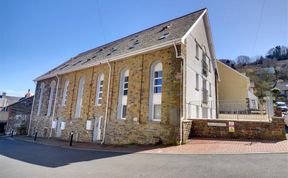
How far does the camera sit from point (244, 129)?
1010 centimetres

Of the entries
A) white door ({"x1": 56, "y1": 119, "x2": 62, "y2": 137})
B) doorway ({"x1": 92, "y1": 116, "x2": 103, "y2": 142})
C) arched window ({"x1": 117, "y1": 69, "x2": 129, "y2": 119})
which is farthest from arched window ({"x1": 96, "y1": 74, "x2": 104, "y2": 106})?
white door ({"x1": 56, "y1": 119, "x2": 62, "y2": 137})

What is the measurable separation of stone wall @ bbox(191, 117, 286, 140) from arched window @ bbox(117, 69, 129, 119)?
18.9 feet

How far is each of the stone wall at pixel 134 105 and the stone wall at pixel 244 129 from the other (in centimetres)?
204

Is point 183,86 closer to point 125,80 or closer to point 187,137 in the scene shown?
point 187,137

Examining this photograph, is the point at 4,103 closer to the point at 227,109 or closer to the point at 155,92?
the point at 155,92

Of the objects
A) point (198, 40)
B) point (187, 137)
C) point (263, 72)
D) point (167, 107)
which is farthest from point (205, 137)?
point (263, 72)

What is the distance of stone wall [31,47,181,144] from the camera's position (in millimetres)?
11148

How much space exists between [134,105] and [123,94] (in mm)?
1921

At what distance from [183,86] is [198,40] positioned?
644 centimetres

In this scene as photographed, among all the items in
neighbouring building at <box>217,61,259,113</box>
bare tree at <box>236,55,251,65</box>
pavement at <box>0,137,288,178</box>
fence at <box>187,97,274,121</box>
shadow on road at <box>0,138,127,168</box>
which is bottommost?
shadow on road at <box>0,138,127,168</box>

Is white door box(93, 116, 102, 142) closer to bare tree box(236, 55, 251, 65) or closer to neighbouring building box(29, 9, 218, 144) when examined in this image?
neighbouring building box(29, 9, 218, 144)

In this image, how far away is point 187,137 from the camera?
422 inches

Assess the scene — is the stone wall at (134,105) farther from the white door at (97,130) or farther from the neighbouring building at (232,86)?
the neighbouring building at (232,86)

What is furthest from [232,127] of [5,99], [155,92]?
[5,99]
